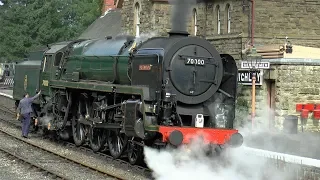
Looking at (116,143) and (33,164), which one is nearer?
(33,164)

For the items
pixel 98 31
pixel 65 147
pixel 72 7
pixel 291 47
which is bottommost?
pixel 65 147

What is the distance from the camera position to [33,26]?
55.3 metres

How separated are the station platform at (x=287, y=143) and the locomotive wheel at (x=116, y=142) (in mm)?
3082

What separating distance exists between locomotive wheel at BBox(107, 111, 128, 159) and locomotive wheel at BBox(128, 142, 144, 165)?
8.1 inches

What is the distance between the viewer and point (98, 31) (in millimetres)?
36781

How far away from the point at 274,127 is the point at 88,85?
6699 mm

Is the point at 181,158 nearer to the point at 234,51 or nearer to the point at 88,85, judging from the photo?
the point at 88,85

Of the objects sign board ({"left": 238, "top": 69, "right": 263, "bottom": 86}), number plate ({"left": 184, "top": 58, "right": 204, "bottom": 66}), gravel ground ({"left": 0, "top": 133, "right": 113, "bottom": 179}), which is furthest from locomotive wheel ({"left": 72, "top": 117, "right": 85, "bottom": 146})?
sign board ({"left": 238, "top": 69, "right": 263, "bottom": 86})

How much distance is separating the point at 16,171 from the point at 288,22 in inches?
514

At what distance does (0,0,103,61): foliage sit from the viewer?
54.7 metres

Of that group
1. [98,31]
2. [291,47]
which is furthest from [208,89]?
[98,31]

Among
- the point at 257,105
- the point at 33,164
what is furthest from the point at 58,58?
the point at 257,105

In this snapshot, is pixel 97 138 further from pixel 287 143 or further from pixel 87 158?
pixel 287 143

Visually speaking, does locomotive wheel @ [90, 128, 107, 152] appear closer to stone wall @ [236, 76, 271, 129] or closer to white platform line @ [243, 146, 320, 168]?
white platform line @ [243, 146, 320, 168]
